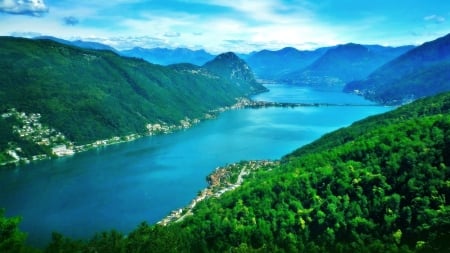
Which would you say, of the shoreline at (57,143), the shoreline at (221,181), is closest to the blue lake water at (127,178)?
the shoreline at (221,181)

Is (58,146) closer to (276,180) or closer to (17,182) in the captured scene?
(17,182)

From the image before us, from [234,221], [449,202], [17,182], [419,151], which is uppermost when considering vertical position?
[419,151]

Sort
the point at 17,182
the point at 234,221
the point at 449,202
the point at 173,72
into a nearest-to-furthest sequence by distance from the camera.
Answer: the point at 449,202, the point at 234,221, the point at 17,182, the point at 173,72

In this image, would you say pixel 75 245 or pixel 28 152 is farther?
pixel 28 152

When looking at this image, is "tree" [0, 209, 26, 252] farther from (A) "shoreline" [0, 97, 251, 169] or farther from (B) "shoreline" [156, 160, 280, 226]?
(A) "shoreline" [0, 97, 251, 169]

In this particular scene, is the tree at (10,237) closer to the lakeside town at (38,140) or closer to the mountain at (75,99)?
the lakeside town at (38,140)

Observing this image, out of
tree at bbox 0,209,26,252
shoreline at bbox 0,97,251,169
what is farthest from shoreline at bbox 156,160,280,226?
shoreline at bbox 0,97,251,169

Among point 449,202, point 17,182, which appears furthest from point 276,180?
point 17,182
